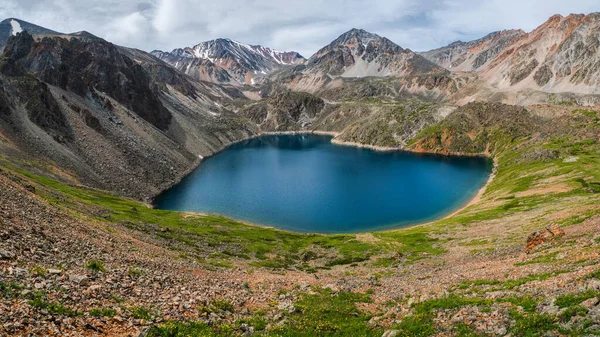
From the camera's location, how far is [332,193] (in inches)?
5423

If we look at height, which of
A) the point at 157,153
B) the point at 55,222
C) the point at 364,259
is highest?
the point at 157,153

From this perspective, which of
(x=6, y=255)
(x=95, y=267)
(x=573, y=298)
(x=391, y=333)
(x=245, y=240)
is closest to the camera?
(x=573, y=298)

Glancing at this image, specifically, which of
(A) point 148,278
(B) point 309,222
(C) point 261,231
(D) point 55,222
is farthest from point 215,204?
(A) point 148,278

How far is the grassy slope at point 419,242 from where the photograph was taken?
899 inches

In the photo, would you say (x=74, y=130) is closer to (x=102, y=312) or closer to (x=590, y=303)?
(x=102, y=312)

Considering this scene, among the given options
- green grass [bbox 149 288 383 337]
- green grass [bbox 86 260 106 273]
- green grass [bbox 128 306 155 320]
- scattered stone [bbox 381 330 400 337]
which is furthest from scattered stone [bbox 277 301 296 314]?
green grass [bbox 86 260 106 273]

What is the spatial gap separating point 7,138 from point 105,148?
37.9 m

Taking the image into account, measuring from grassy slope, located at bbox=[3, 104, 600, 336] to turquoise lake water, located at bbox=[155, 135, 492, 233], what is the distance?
53.9ft

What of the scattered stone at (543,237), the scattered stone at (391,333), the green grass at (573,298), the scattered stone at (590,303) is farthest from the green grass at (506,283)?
the scattered stone at (543,237)

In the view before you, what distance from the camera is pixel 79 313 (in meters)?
18.9

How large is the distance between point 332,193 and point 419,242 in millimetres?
68339

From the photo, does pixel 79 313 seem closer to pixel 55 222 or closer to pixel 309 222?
pixel 55 222

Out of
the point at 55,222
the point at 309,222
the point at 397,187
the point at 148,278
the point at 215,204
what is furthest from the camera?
the point at 397,187

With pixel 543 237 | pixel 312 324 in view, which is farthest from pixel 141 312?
pixel 543 237
